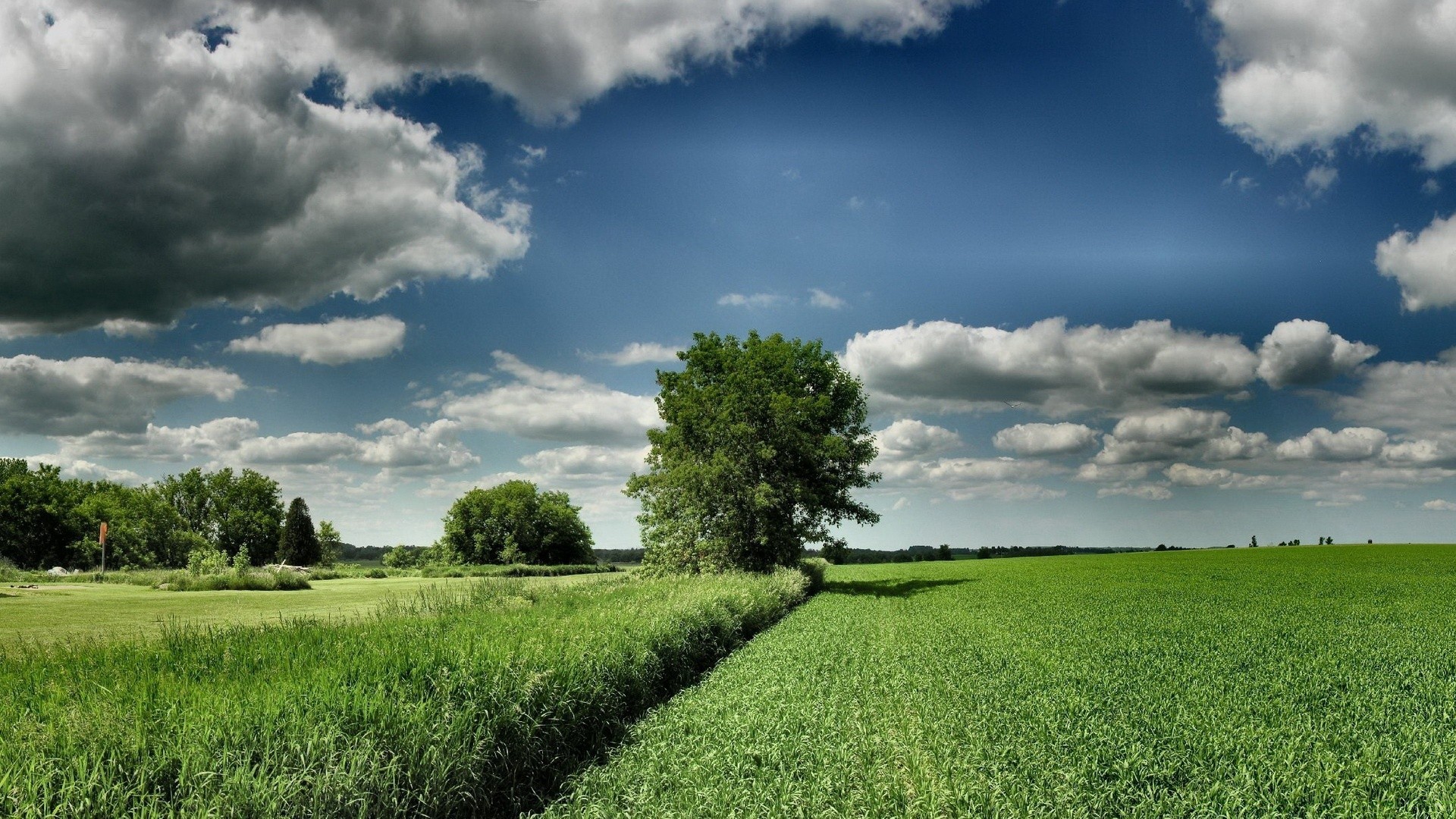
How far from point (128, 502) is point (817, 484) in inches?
3152

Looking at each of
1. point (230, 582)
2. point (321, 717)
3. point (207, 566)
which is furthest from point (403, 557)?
point (321, 717)

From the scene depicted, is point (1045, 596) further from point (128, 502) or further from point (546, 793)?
point (128, 502)

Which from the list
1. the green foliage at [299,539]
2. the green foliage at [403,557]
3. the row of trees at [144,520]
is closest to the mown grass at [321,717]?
the row of trees at [144,520]

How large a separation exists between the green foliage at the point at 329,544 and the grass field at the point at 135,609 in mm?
68319

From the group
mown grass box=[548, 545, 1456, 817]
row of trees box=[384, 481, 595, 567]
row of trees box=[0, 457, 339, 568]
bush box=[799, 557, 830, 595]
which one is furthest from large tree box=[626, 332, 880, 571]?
row of trees box=[384, 481, 595, 567]

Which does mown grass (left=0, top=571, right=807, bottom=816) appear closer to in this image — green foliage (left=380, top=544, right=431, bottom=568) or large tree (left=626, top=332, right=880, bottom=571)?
large tree (left=626, top=332, right=880, bottom=571)

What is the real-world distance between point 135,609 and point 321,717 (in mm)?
14138

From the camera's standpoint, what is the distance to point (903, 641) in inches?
596

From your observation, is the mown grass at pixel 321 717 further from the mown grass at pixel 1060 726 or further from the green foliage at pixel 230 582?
the green foliage at pixel 230 582

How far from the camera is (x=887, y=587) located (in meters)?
34.7

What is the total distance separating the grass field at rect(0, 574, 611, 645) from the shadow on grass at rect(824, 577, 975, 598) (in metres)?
19.2

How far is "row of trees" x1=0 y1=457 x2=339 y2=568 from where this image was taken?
6800 cm

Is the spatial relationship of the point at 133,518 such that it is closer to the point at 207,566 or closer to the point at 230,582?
the point at 207,566

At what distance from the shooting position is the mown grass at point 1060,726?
5.89 meters
